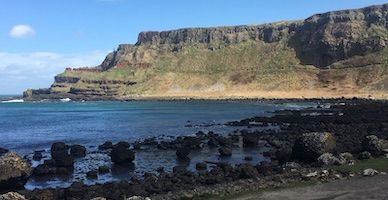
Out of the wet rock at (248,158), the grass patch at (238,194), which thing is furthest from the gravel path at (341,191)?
the wet rock at (248,158)

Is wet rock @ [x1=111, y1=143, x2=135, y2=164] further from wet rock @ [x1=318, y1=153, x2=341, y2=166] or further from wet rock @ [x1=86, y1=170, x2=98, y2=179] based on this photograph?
wet rock @ [x1=318, y1=153, x2=341, y2=166]

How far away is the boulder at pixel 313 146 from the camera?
118 feet

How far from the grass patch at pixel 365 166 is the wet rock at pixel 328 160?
1.24 meters

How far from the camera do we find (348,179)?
27562 millimetres

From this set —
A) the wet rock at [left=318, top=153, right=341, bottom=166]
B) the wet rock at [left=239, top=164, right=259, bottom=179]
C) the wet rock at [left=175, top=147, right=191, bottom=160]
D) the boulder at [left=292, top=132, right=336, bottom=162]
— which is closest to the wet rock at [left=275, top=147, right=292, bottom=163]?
the boulder at [left=292, top=132, right=336, bottom=162]

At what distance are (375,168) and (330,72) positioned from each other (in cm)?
15710

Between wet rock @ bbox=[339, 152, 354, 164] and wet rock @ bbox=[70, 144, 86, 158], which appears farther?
wet rock @ bbox=[70, 144, 86, 158]

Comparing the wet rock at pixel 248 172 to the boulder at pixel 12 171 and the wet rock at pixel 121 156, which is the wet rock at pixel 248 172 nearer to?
the wet rock at pixel 121 156

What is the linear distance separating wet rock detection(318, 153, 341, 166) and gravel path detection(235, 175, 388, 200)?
5762 millimetres

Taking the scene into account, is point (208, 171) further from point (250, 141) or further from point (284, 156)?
point (250, 141)

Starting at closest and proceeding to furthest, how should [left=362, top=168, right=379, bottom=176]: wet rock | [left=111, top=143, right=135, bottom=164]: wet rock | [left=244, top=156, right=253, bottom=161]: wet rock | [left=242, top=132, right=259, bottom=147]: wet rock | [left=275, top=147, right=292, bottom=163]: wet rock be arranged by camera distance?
[left=362, top=168, right=379, bottom=176]: wet rock < [left=275, top=147, right=292, bottom=163]: wet rock < [left=244, top=156, right=253, bottom=161]: wet rock < [left=111, top=143, right=135, bottom=164]: wet rock < [left=242, top=132, right=259, bottom=147]: wet rock

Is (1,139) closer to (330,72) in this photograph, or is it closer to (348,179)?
(348,179)

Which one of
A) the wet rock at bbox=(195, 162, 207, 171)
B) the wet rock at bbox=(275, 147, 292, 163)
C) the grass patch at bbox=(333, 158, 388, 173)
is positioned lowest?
the wet rock at bbox=(195, 162, 207, 171)

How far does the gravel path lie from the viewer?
75.7 ft
